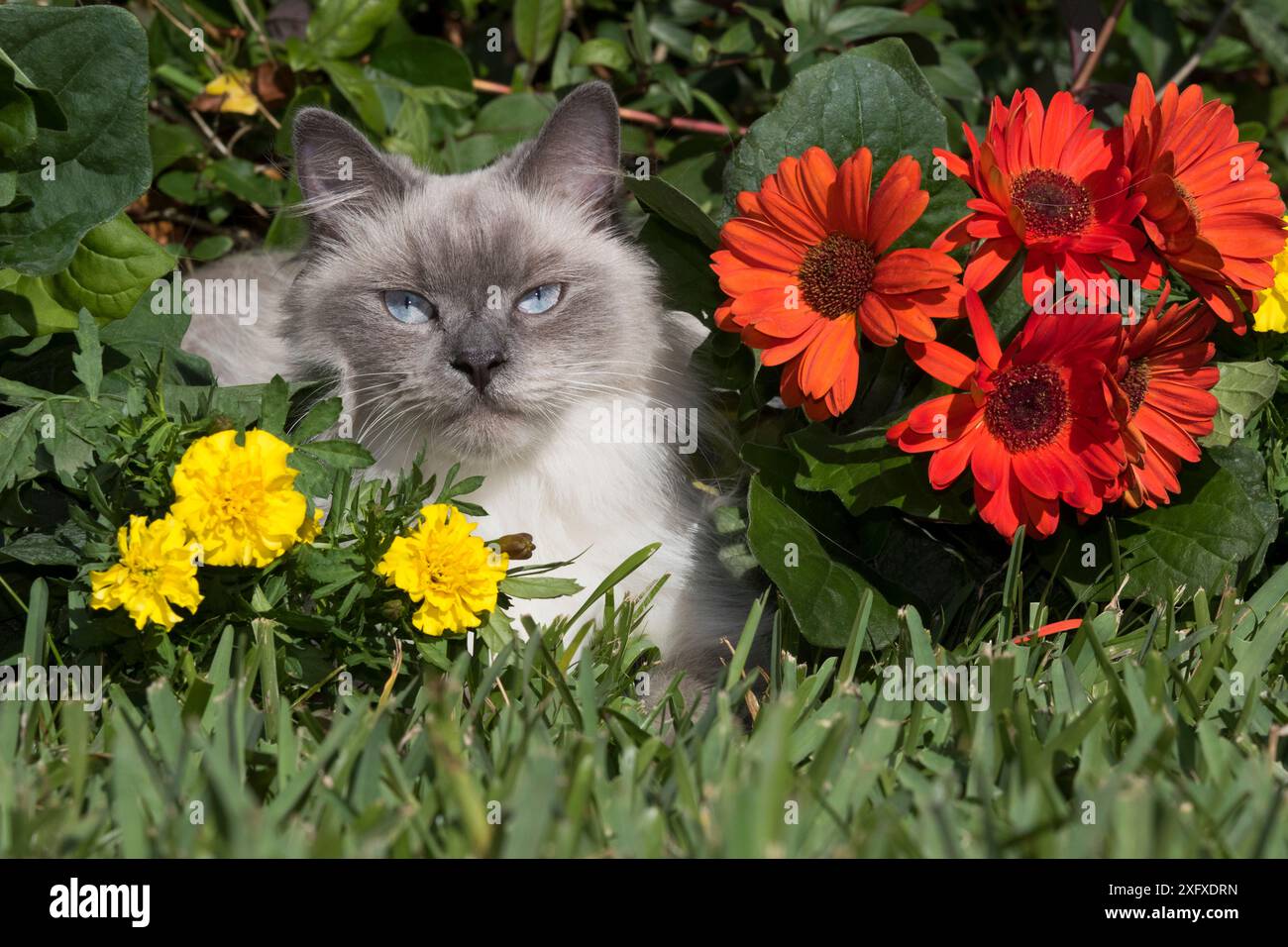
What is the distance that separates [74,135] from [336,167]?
0.48m

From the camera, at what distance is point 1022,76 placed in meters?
3.55

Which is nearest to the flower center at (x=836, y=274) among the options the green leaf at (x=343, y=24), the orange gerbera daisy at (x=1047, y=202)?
the orange gerbera daisy at (x=1047, y=202)

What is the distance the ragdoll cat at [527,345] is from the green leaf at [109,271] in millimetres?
304

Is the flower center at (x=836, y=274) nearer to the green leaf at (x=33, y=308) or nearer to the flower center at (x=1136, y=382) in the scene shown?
the flower center at (x=1136, y=382)

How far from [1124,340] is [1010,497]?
0.98ft

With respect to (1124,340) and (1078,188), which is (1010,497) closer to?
(1124,340)

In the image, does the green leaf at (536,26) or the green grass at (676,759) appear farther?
the green leaf at (536,26)

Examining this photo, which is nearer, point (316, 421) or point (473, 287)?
point (316, 421)

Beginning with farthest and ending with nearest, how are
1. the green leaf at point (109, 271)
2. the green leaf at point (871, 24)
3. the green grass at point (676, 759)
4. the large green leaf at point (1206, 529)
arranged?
the green leaf at point (871, 24), the green leaf at point (109, 271), the large green leaf at point (1206, 529), the green grass at point (676, 759)

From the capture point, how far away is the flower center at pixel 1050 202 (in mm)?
1830

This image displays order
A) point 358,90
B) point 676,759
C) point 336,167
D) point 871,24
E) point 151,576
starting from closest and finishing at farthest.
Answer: point 676,759 → point 151,576 → point 336,167 → point 871,24 → point 358,90

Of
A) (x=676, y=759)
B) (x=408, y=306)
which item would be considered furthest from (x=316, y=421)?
(x=676, y=759)

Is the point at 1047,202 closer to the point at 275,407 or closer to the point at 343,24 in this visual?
the point at 275,407

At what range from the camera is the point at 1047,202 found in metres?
1.84
